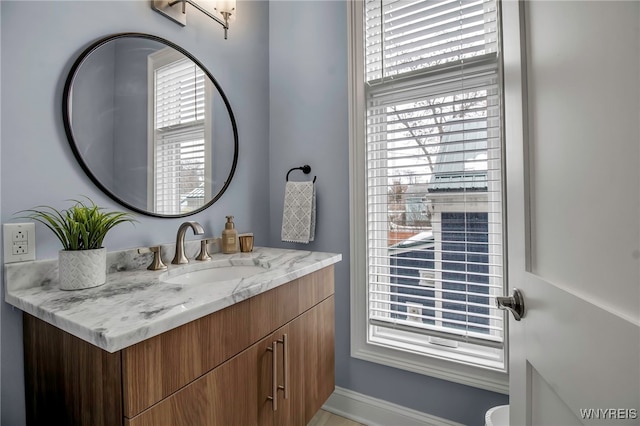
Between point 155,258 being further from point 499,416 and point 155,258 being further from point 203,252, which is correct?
point 499,416

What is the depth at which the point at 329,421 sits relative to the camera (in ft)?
5.36

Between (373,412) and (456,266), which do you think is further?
(373,412)

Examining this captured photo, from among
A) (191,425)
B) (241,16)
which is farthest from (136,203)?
(241,16)

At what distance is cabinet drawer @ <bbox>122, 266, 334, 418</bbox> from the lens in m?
0.63

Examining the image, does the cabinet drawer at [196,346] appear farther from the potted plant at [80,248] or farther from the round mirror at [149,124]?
the round mirror at [149,124]

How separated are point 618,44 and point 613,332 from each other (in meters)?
0.36

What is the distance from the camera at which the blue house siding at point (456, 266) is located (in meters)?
1.38

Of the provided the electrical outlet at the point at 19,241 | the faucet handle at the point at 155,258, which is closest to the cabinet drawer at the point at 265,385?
the faucet handle at the point at 155,258

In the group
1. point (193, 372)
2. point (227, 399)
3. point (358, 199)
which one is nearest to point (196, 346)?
point (193, 372)

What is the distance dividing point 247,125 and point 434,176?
43.1 inches

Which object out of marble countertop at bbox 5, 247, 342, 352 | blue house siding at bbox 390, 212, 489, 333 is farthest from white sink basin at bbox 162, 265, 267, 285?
blue house siding at bbox 390, 212, 489, 333

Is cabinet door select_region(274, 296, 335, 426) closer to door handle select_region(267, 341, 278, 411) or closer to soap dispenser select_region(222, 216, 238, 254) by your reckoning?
door handle select_region(267, 341, 278, 411)

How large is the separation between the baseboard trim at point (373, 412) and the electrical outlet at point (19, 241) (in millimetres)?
1537

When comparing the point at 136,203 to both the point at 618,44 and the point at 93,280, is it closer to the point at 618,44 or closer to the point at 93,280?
the point at 93,280
